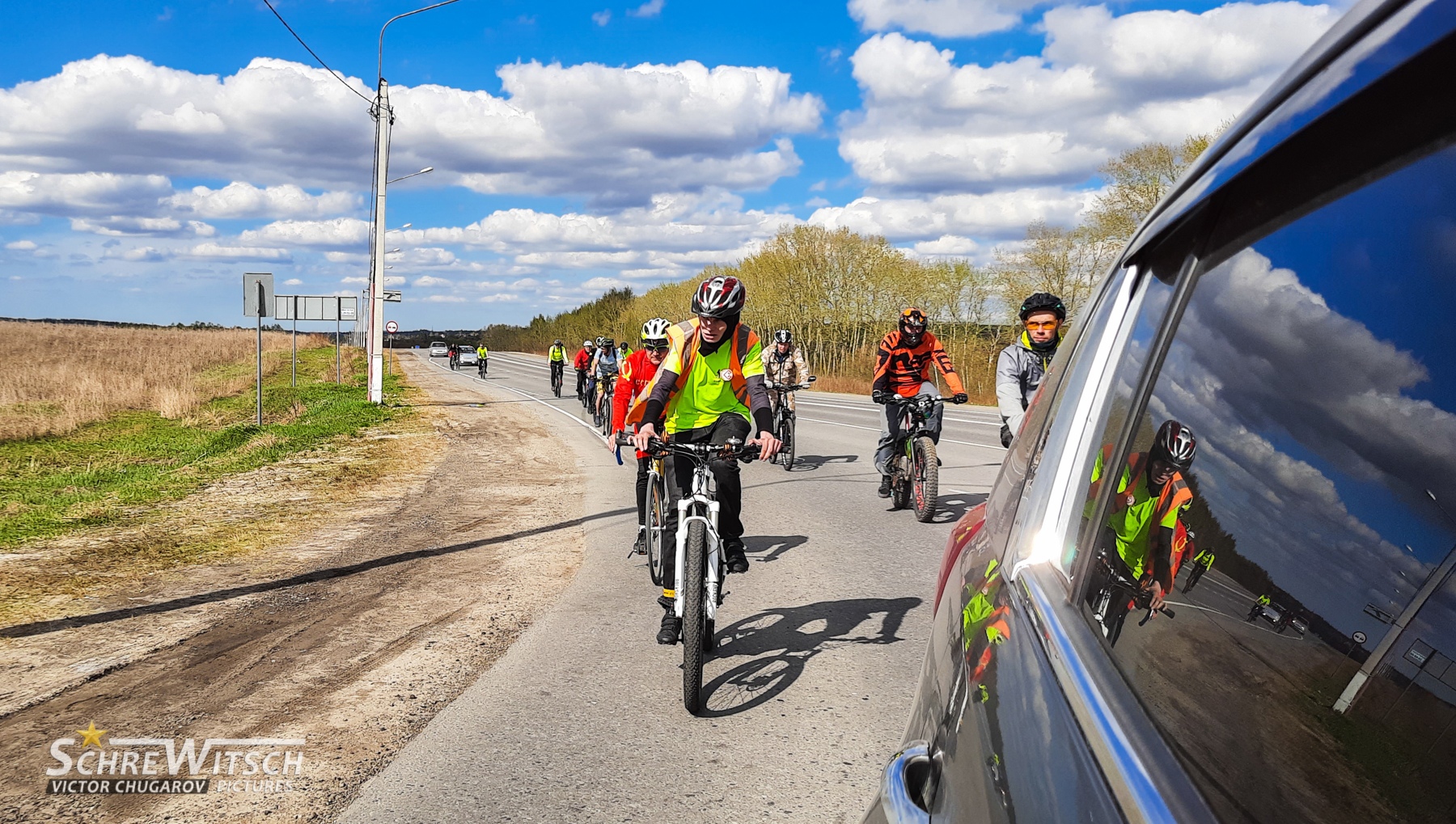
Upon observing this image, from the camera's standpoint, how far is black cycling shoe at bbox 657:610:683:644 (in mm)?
5473

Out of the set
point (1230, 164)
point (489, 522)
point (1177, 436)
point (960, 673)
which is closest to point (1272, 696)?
point (1177, 436)

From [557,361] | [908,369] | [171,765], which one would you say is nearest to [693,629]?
[171,765]

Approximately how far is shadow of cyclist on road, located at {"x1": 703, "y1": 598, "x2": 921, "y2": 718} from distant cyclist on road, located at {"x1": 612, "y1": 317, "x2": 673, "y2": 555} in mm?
1156

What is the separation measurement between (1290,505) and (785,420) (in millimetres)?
13058

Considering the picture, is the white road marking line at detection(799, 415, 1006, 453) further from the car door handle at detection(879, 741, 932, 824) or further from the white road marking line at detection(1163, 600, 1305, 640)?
the white road marking line at detection(1163, 600, 1305, 640)

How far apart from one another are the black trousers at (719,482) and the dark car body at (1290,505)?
398 centimetres

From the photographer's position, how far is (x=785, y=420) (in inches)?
551

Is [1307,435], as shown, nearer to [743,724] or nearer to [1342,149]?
[1342,149]

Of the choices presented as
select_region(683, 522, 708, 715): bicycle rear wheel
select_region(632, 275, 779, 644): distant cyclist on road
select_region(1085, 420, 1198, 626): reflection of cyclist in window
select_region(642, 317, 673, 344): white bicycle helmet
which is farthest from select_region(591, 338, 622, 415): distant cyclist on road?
select_region(1085, 420, 1198, 626): reflection of cyclist in window

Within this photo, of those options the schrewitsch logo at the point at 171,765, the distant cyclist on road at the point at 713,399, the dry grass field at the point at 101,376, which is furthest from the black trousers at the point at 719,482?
the dry grass field at the point at 101,376

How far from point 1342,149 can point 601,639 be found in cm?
544

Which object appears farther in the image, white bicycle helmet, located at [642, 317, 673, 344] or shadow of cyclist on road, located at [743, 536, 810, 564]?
white bicycle helmet, located at [642, 317, 673, 344]

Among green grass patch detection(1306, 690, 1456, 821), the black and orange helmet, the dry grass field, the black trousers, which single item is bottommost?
the dry grass field

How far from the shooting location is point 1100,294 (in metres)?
1.94
